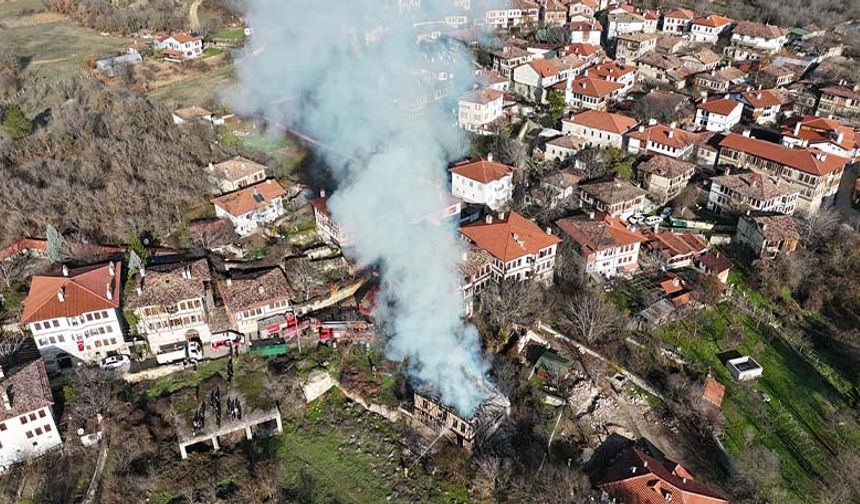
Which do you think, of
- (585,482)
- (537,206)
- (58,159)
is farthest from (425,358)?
(58,159)

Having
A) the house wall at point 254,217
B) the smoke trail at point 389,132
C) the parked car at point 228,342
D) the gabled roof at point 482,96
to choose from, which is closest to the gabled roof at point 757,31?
the smoke trail at point 389,132

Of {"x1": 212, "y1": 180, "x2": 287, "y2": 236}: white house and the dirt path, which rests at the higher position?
the dirt path

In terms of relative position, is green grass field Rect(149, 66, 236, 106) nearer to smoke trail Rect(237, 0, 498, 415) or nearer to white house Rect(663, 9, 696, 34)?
smoke trail Rect(237, 0, 498, 415)

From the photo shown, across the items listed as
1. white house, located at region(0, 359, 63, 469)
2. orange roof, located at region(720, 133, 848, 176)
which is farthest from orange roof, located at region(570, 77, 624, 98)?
white house, located at region(0, 359, 63, 469)

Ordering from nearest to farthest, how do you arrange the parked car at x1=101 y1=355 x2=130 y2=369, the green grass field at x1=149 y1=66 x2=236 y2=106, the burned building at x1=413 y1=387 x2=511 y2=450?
the burned building at x1=413 y1=387 x2=511 y2=450 → the parked car at x1=101 y1=355 x2=130 y2=369 → the green grass field at x1=149 y1=66 x2=236 y2=106

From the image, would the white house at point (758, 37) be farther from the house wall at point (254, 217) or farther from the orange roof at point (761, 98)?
the house wall at point (254, 217)

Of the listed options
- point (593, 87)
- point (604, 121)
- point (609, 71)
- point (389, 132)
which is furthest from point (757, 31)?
point (389, 132)
